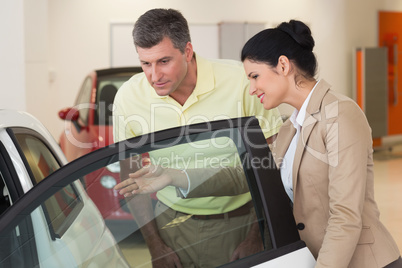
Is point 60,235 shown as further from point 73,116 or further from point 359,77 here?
point 359,77

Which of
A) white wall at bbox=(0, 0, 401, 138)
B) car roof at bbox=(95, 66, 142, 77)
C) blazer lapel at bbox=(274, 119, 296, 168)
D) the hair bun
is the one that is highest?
white wall at bbox=(0, 0, 401, 138)

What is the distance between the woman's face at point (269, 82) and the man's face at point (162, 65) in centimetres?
34

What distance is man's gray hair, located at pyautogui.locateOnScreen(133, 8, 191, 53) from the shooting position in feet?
6.84

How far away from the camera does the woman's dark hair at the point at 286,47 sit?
1.86 m

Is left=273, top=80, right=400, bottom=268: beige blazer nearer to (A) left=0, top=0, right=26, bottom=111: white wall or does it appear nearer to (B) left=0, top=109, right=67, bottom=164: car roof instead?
(B) left=0, top=109, right=67, bottom=164: car roof

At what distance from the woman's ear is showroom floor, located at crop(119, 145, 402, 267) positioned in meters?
Result: 3.45

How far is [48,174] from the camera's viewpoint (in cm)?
234

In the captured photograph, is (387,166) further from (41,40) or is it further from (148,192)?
(148,192)

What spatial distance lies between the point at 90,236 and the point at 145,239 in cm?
14

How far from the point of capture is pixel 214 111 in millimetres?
2258

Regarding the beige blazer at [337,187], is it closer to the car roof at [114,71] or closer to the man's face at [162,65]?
the man's face at [162,65]

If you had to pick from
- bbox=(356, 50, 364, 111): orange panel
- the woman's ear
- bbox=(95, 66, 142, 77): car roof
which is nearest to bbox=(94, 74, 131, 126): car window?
bbox=(95, 66, 142, 77): car roof

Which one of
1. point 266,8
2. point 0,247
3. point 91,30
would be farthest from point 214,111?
point 266,8

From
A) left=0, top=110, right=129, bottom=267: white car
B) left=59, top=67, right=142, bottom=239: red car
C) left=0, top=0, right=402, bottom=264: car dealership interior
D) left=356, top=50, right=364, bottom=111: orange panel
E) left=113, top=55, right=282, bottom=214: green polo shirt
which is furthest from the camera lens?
left=356, top=50, right=364, bottom=111: orange panel
